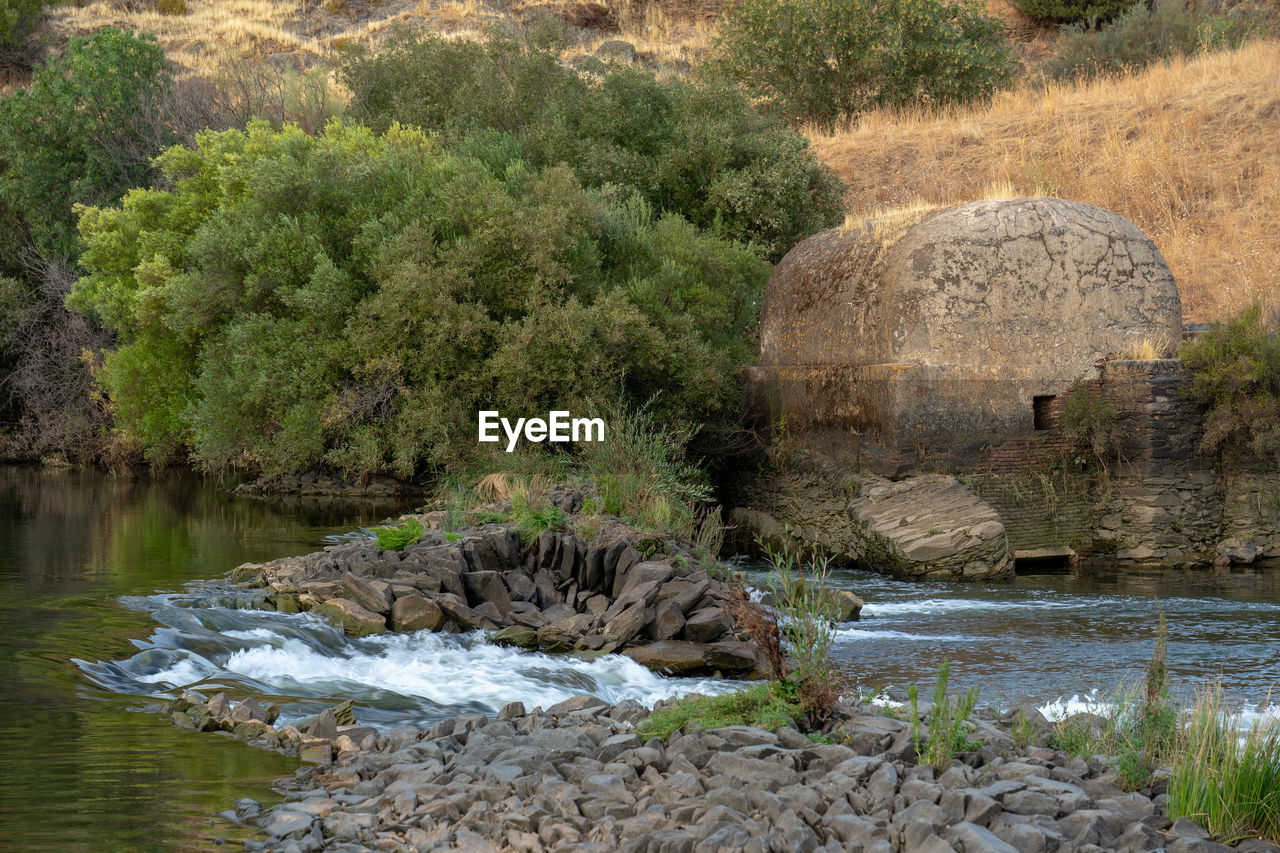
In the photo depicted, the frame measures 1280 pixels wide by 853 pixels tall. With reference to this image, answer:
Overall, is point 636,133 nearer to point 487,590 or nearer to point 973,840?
point 487,590

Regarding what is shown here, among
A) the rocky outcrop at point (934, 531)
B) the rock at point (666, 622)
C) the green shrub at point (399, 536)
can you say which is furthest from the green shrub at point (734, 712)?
the rocky outcrop at point (934, 531)

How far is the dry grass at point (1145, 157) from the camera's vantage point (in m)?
24.9

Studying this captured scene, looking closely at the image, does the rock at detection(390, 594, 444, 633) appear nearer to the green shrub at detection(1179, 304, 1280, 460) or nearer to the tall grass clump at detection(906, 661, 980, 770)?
the tall grass clump at detection(906, 661, 980, 770)

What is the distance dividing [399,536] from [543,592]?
5.17ft

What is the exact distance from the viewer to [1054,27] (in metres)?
47.7

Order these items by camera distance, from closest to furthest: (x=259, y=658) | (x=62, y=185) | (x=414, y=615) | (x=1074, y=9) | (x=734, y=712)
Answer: (x=734, y=712), (x=259, y=658), (x=414, y=615), (x=62, y=185), (x=1074, y=9)

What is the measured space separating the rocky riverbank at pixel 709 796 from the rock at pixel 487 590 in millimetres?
4084

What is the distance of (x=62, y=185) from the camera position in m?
29.3

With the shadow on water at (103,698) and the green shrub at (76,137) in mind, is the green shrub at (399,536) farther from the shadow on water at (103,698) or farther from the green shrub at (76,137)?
the green shrub at (76,137)

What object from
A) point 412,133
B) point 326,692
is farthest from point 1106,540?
point 412,133

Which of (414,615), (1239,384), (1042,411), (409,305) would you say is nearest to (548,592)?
(414,615)

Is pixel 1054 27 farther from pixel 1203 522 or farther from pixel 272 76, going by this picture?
pixel 1203 522

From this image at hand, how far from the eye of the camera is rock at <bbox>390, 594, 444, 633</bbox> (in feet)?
34.2

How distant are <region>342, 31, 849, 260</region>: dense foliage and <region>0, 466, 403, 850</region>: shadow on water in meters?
9.34
